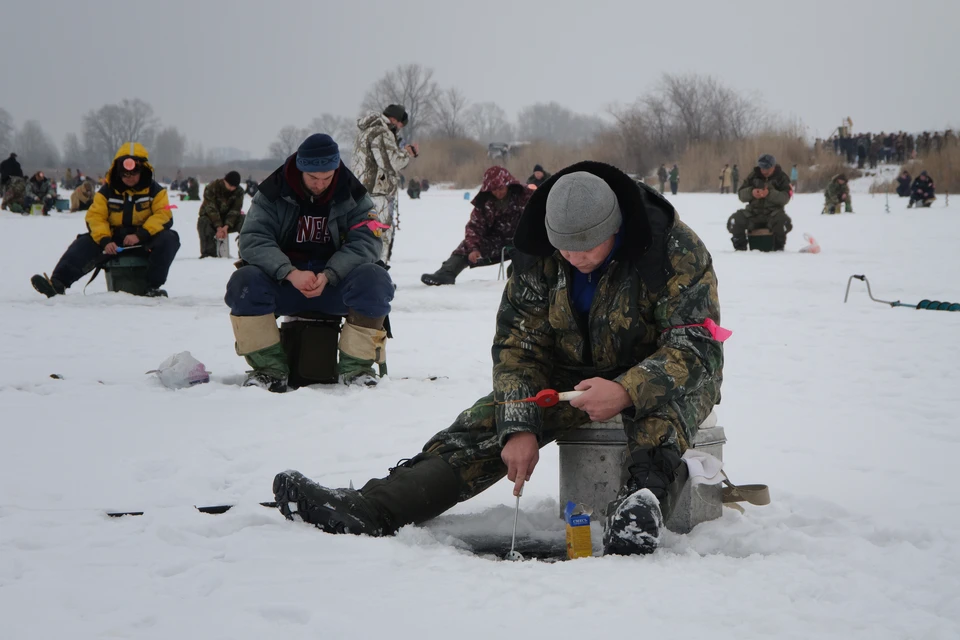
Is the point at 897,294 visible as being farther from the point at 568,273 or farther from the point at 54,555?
the point at 54,555

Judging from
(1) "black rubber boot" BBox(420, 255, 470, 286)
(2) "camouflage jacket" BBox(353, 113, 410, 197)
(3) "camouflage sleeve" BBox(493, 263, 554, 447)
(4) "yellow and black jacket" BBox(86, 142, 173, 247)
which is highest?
(2) "camouflage jacket" BBox(353, 113, 410, 197)

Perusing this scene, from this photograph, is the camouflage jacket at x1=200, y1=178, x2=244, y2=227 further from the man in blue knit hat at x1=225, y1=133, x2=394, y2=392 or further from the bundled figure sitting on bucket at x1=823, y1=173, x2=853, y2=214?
the bundled figure sitting on bucket at x1=823, y1=173, x2=853, y2=214

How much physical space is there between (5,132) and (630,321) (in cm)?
10736

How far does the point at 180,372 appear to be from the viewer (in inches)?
187

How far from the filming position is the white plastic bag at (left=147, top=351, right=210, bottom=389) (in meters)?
4.73

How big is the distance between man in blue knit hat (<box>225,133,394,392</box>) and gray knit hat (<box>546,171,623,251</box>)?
2.08 metres

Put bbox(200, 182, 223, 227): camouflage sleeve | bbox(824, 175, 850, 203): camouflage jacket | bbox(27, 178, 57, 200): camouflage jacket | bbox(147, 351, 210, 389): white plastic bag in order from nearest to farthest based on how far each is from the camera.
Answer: bbox(147, 351, 210, 389): white plastic bag, bbox(200, 182, 223, 227): camouflage sleeve, bbox(824, 175, 850, 203): camouflage jacket, bbox(27, 178, 57, 200): camouflage jacket

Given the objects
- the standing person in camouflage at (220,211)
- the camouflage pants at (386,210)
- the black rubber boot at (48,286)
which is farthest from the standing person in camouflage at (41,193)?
the black rubber boot at (48,286)

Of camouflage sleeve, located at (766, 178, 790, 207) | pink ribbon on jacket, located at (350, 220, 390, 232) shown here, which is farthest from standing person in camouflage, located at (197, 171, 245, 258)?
pink ribbon on jacket, located at (350, 220, 390, 232)

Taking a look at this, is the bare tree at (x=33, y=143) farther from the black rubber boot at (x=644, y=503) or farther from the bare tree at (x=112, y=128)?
the black rubber boot at (x=644, y=503)

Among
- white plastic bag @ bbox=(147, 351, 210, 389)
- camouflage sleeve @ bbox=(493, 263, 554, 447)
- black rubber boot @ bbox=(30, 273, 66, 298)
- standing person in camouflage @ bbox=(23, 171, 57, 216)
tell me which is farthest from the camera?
standing person in camouflage @ bbox=(23, 171, 57, 216)

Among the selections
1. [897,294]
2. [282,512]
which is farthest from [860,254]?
[282,512]

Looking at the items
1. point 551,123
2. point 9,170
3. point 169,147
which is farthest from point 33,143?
point 9,170

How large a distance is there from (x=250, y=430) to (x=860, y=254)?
9.98 m
